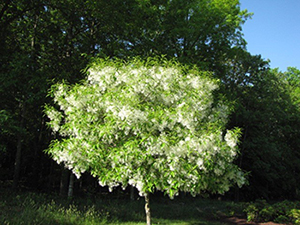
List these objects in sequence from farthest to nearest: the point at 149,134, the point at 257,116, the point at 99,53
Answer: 1. the point at 257,116
2. the point at 99,53
3. the point at 149,134

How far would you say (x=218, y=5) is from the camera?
1741cm

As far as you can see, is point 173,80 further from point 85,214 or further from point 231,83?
point 231,83

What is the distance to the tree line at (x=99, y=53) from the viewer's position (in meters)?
12.6

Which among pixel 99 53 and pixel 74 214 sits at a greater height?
pixel 99 53

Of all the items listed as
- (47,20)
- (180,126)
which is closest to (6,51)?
(47,20)

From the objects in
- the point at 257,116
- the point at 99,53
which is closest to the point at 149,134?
the point at 99,53

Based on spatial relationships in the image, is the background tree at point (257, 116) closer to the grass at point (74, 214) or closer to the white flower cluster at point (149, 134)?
the grass at point (74, 214)

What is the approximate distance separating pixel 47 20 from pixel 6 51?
120 inches

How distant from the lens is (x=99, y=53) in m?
13.4

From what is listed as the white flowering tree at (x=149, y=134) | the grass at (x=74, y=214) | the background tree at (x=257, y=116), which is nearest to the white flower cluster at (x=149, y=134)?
the white flowering tree at (x=149, y=134)

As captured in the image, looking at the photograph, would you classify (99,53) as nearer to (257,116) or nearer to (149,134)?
(149,134)

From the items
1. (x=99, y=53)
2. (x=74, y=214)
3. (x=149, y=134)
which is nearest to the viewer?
(x=149, y=134)

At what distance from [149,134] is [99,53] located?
8691mm

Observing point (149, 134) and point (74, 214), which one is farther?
point (74, 214)
